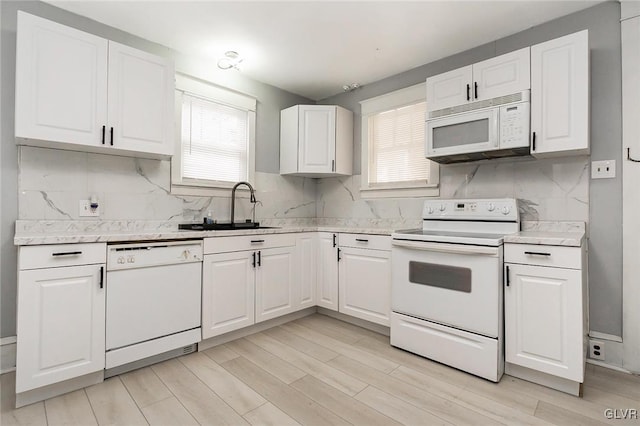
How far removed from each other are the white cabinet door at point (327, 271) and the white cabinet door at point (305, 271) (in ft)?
0.17

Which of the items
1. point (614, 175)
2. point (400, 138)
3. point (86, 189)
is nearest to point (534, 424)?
point (614, 175)

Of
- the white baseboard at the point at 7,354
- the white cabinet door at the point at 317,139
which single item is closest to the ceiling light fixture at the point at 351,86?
the white cabinet door at the point at 317,139

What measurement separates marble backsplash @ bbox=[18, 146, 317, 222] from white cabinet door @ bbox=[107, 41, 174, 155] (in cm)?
32

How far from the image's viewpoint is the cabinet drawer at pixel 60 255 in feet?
5.65

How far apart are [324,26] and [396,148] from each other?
1402 millimetres

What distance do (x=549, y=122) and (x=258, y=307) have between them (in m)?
2.59

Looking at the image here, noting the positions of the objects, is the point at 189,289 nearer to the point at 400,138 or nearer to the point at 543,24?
the point at 400,138

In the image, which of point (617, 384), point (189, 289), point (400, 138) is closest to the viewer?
point (617, 384)

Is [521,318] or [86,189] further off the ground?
[86,189]

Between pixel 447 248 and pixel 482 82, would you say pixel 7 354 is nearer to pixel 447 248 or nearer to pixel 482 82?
pixel 447 248

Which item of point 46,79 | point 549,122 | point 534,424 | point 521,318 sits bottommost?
point 534,424

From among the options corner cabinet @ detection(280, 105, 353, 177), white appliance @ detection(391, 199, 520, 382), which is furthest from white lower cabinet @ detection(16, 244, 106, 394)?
corner cabinet @ detection(280, 105, 353, 177)

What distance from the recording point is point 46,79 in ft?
6.60

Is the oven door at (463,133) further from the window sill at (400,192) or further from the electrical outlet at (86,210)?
the electrical outlet at (86,210)
